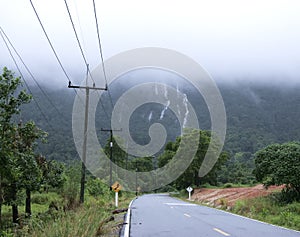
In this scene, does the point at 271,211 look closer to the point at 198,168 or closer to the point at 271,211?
the point at 271,211

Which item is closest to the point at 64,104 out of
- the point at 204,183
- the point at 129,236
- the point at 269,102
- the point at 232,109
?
the point at 204,183

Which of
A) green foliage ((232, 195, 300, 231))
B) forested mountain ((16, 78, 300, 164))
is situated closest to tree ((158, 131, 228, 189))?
forested mountain ((16, 78, 300, 164))

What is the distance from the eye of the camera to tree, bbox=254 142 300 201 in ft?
64.4

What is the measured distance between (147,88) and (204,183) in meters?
27.0

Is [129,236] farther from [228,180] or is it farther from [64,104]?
[228,180]

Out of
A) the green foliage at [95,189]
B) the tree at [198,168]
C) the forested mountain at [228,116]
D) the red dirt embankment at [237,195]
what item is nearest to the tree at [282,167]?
the red dirt embankment at [237,195]

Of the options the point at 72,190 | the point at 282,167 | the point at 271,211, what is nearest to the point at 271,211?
the point at 271,211

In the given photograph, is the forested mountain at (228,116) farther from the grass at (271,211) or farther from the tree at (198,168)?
the grass at (271,211)

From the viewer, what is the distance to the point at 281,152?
21.0m

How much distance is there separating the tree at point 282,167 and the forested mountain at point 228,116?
36.3ft

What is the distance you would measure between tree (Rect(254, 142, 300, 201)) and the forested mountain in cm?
1107

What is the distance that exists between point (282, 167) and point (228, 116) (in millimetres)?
81227

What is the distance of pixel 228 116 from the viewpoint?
100 metres

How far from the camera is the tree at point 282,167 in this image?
773 inches
